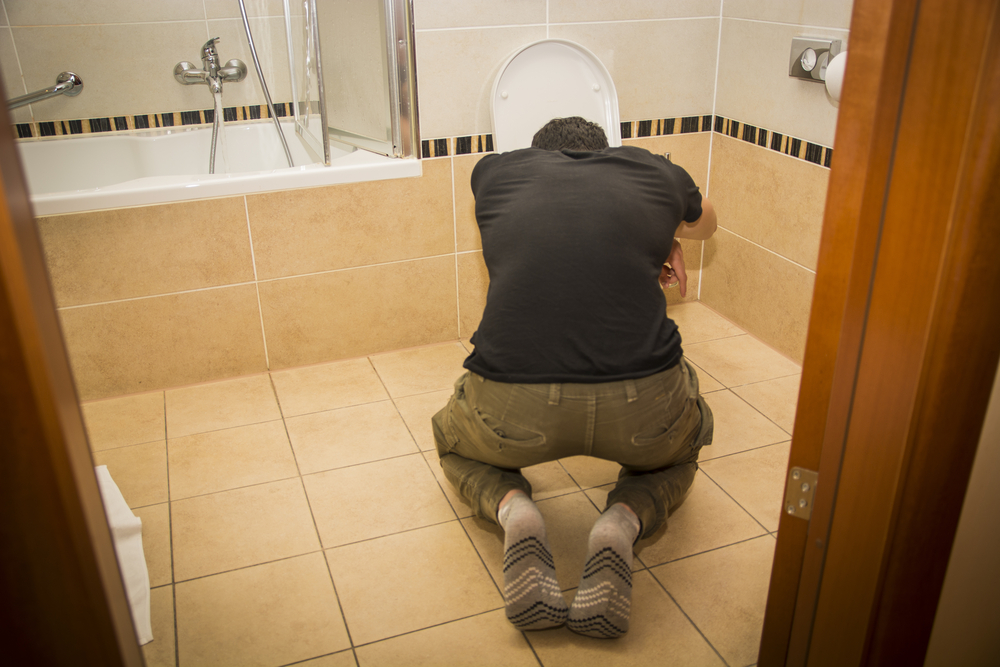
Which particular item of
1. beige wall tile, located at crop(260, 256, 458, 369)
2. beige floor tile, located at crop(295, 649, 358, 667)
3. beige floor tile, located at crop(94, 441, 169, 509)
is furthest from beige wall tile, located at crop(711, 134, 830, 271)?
beige floor tile, located at crop(94, 441, 169, 509)

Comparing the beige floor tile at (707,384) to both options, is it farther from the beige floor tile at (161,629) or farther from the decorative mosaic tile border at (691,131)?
the beige floor tile at (161,629)

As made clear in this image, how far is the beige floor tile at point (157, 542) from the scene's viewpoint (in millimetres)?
1665

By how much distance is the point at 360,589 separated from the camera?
1.62 m

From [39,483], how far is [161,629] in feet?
3.85

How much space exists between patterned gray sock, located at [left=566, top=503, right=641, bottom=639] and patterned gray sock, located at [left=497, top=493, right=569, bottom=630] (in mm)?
41

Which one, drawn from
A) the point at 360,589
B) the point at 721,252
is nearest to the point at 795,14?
the point at 721,252

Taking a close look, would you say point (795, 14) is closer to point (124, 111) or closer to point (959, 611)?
point (959, 611)

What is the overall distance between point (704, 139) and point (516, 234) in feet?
5.06

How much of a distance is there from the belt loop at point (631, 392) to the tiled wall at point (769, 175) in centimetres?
116

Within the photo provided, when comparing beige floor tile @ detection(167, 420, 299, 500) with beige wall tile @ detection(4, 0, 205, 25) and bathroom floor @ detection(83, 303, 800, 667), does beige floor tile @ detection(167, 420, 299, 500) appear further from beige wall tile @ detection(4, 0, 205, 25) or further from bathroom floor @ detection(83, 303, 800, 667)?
beige wall tile @ detection(4, 0, 205, 25)

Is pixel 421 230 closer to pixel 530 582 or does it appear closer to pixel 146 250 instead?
pixel 146 250

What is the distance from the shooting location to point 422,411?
2.31m

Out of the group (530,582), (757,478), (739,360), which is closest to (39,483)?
(530,582)

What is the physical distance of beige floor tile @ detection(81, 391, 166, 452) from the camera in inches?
86.0
